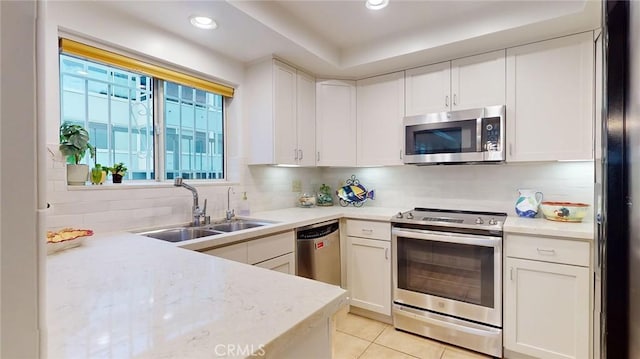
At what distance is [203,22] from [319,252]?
1.82 metres

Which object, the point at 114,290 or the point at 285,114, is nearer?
the point at 114,290

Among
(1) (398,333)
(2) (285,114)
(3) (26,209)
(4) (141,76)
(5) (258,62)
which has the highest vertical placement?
(5) (258,62)

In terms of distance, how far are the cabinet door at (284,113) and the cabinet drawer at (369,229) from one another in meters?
0.78

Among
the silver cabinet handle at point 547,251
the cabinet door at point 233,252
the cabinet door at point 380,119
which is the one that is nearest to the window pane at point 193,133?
the cabinet door at point 233,252

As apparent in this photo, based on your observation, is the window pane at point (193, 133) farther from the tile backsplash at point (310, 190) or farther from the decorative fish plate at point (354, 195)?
the decorative fish plate at point (354, 195)

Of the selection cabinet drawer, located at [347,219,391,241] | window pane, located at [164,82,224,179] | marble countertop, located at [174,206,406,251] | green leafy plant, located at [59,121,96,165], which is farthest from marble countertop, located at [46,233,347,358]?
cabinet drawer, located at [347,219,391,241]

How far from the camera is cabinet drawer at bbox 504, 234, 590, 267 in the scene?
68.9 inches

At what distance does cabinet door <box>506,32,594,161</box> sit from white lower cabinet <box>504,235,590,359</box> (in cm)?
70

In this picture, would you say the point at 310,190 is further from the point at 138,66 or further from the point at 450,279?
the point at 138,66

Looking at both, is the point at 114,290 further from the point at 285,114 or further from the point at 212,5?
the point at 285,114

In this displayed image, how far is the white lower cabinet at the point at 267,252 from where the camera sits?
1739mm

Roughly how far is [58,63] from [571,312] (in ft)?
10.7

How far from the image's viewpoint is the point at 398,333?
232 cm

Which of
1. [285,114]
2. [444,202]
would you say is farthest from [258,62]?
[444,202]
